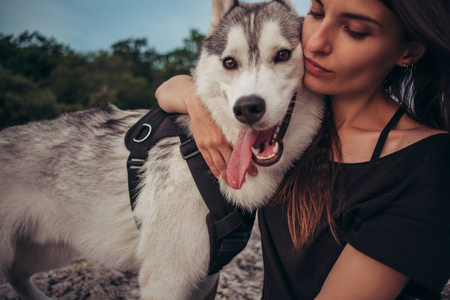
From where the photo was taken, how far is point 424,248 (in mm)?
1342

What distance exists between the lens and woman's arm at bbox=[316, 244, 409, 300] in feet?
4.73

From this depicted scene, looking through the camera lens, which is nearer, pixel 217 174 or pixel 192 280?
pixel 217 174

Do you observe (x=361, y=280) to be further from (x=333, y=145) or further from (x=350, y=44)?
(x=350, y=44)

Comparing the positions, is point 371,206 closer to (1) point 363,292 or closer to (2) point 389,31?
(1) point 363,292

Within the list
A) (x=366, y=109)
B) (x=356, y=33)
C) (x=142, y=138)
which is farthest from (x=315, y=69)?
(x=142, y=138)

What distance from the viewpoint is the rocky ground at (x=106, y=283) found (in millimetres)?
3391

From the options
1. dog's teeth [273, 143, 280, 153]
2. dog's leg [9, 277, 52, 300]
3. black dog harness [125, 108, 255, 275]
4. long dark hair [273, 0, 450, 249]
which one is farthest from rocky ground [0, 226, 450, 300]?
dog's teeth [273, 143, 280, 153]

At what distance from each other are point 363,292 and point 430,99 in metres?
1.15

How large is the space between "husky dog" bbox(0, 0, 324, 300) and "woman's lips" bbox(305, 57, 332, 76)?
8 cm

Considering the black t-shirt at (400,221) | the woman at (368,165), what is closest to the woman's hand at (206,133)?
the woman at (368,165)

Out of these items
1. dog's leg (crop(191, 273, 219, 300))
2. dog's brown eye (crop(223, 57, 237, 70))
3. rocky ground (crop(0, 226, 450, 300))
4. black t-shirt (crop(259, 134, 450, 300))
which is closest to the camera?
black t-shirt (crop(259, 134, 450, 300))

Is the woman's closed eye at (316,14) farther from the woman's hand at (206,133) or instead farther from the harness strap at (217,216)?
the harness strap at (217,216)

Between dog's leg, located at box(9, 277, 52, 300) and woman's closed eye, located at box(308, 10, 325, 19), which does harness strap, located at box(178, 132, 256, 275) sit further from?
dog's leg, located at box(9, 277, 52, 300)

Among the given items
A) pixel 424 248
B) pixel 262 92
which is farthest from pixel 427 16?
pixel 424 248
